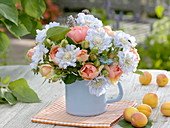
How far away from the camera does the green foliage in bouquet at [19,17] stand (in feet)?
5.68

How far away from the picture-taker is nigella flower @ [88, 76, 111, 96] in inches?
56.5

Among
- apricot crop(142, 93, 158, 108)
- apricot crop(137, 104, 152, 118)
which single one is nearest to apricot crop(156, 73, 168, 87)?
apricot crop(142, 93, 158, 108)

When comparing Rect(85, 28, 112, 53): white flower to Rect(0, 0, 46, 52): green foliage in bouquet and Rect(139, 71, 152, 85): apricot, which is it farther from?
Rect(139, 71, 152, 85): apricot

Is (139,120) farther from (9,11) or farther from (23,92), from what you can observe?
(9,11)

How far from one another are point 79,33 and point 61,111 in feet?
1.15

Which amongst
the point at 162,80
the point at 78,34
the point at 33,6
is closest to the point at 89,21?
the point at 78,34

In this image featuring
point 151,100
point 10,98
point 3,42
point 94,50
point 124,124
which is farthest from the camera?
point 3,42

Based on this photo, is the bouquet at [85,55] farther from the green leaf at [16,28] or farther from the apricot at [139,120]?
the green leaf at [16,28]

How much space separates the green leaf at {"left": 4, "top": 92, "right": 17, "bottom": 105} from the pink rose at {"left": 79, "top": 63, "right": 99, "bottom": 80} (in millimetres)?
465

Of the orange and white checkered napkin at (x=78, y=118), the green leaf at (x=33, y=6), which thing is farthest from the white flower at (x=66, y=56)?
the green leaf at (x=33, y=6)

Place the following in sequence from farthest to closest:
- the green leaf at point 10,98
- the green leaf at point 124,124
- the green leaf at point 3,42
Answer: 1. the green leaf at point 3,42
2. the green leaf at point 10,98
3. the green leaf at point 124,124

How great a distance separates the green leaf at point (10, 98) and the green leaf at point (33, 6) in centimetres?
37

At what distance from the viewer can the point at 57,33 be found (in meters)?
1.43

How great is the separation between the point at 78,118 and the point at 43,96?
1.16 feet
